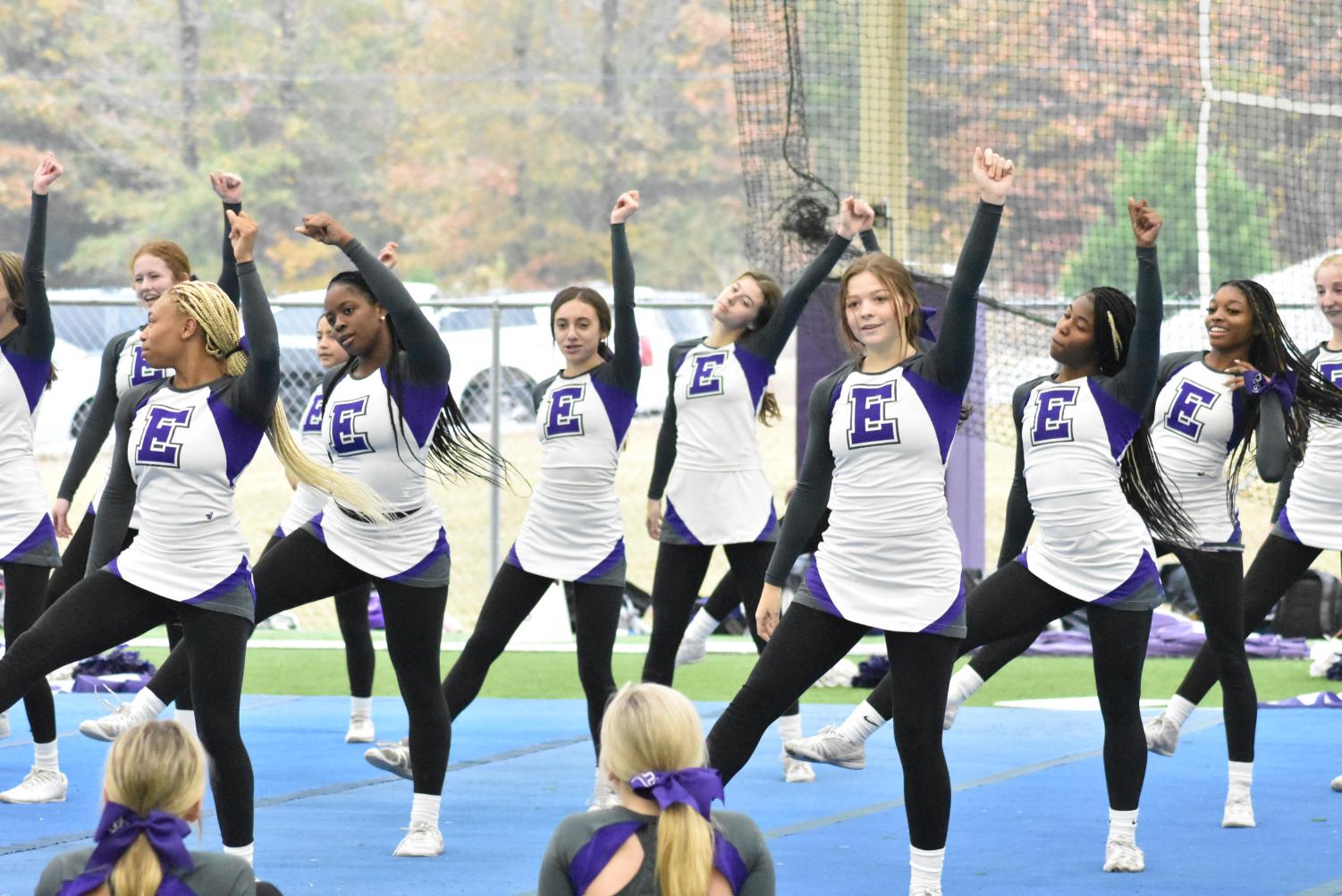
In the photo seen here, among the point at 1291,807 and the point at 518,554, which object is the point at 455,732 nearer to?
the point at 518,554

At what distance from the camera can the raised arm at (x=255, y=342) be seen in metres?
4.62

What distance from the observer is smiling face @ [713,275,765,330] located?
670 cm

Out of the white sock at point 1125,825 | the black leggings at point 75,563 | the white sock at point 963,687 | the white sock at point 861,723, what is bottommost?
the white sock at point 1125,825

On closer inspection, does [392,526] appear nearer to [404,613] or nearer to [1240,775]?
[404,613]

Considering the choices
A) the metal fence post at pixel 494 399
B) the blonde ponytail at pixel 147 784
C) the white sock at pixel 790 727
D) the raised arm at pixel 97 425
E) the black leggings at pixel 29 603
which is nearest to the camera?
the blonde ponytail at pixel 147 784

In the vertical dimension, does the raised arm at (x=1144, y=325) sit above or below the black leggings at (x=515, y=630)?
above

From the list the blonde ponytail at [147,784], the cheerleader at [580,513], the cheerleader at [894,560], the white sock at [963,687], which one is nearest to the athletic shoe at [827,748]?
the cheerleader at [894,560]

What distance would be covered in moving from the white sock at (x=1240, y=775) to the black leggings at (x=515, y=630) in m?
1.93

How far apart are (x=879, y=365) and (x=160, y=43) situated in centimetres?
2571

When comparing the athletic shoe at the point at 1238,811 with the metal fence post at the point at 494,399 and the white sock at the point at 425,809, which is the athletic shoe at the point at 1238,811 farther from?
the metal fence post at the point at 494,399

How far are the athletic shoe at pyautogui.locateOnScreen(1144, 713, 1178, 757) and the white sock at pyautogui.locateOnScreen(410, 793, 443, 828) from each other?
93.7 inches

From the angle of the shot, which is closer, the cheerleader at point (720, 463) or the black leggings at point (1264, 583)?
the black leggings at point (1264, 583)

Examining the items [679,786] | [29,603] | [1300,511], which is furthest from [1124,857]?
[29,603]

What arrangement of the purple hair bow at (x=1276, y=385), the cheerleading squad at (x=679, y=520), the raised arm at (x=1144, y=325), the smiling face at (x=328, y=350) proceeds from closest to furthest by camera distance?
the cheerleading squad at (x=679, y=520) < the raised arm at (x=1144, y=325) < the purple hair bow at (x=1276, y=385) < the smiling face at (x=328, y=350)
